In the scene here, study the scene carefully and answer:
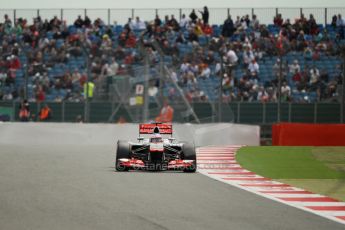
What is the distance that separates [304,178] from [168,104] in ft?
31.9

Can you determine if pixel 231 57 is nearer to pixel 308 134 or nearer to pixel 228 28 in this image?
pixel 228 28

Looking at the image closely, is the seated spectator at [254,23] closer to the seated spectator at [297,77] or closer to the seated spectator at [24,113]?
the seated spectator at [297,77]

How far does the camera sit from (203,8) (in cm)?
3434

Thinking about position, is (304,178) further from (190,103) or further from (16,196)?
(190,103)

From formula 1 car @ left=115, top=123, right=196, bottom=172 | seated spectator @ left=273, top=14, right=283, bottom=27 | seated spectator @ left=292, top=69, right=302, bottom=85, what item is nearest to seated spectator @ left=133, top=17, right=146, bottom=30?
seated spectator @ left=273, top=14, right=283, bottom=27

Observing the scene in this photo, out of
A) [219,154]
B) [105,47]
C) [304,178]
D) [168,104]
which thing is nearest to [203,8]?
[105,47]

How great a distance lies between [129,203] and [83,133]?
51.4 ft

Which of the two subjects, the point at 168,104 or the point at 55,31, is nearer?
the point at 168,104

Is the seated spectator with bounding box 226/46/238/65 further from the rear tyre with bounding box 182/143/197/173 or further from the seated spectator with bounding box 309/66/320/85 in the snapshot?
the rear tyre with bounding box 182/143/197/173

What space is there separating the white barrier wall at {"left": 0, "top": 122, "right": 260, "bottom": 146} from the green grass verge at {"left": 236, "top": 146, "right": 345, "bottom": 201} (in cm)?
133

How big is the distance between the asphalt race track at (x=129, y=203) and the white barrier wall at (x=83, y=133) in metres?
9.38

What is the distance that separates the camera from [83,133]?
992 inches

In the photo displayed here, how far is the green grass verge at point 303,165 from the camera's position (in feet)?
44.7

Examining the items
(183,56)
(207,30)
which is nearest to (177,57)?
(183,56)
